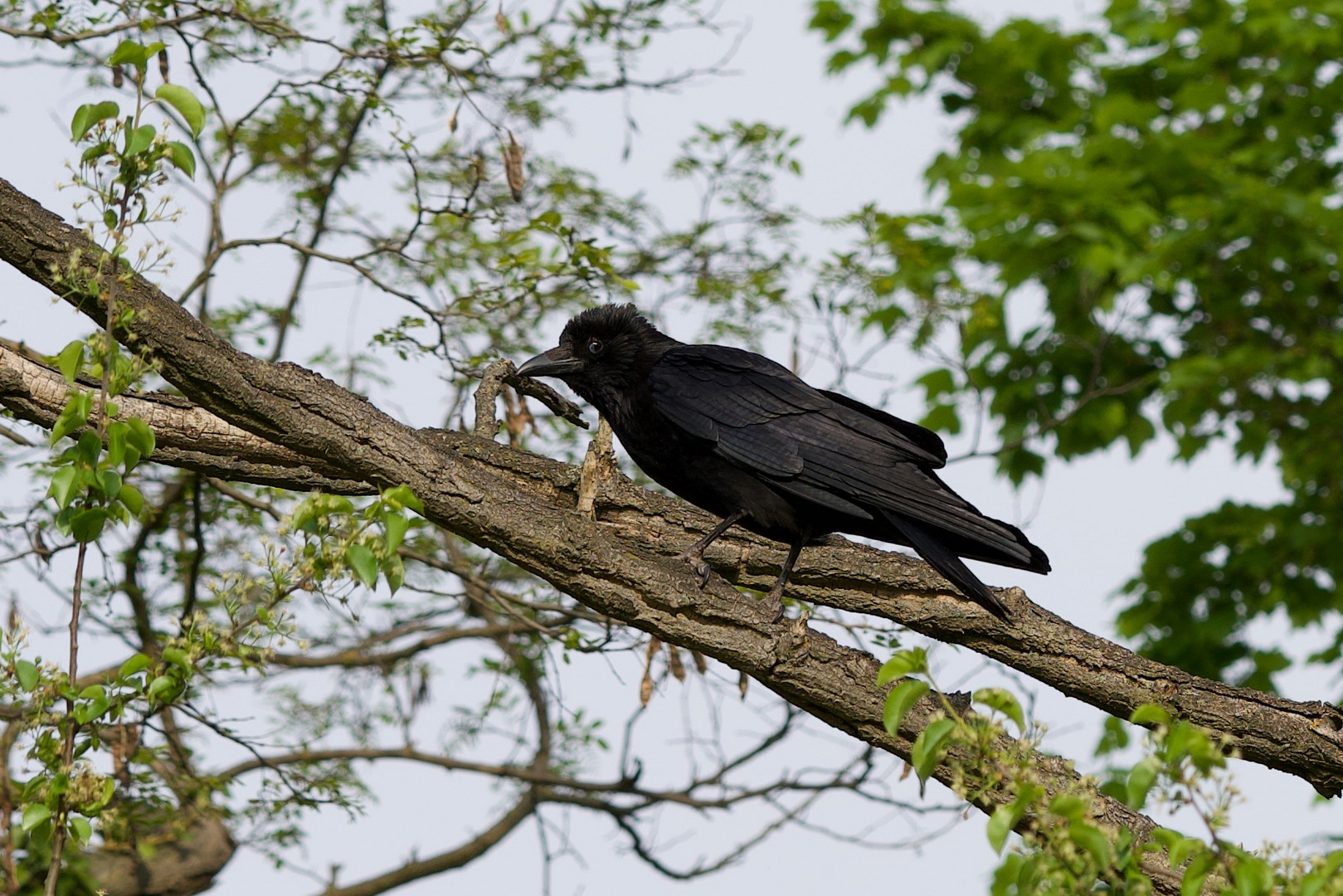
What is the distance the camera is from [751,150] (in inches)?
293

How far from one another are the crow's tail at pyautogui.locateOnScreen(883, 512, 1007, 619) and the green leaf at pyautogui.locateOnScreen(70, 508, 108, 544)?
7.48 ft

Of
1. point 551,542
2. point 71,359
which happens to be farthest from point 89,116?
point 551,542

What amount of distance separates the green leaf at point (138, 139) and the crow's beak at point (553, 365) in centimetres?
234

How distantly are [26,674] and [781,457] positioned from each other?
239 cm

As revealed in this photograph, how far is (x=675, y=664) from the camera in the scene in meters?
5.55

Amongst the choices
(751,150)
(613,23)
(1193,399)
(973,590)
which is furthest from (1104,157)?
(973,590)

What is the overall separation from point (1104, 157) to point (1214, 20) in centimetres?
158

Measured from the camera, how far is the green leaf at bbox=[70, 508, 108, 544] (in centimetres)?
253

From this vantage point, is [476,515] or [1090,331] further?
[1090,331]

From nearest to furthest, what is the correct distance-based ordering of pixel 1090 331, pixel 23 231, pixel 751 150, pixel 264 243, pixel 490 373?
1. pixel 23 231
2. pixel 490 373
3. pixel 264 243
4. pixel 751 150
5. pixel 1090 331

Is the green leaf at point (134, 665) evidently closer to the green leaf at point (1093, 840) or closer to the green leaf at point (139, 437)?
the green leaf at point (139, 437)

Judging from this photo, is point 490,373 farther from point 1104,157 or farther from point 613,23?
point 1104,157

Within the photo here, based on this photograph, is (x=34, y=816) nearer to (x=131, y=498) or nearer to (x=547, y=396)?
(x=131, y=498)

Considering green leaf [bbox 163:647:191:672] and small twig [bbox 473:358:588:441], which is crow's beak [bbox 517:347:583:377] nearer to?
small twig [bbox 473:358:588:441]
